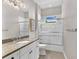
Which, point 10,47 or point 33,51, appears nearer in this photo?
point 10,47

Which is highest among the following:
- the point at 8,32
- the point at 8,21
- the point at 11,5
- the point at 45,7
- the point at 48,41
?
the point at 45,7

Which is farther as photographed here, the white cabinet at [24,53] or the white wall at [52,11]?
the white wall at [52,11]

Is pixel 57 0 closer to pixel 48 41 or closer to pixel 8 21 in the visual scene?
pixel 48 41

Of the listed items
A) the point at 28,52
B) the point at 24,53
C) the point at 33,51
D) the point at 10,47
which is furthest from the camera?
the point at 33,51

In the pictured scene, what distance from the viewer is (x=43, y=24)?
639 cm

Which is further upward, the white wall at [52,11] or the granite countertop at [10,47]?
the white wall at [52,11]

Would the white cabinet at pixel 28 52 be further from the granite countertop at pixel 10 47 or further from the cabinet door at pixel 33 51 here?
the granite countertop at pixel 10 47

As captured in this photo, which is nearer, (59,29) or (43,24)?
(59,29)

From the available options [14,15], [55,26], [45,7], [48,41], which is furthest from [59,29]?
[14,15]

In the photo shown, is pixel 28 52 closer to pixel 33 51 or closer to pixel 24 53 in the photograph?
pixel 24 53

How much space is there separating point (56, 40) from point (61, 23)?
1014 mm

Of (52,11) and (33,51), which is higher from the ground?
(52,11)

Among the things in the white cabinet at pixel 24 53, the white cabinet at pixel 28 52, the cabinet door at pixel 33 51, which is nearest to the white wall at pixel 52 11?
the cabinet door at pixel 33 51

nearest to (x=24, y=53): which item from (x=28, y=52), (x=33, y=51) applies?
(x=28, y=52)
